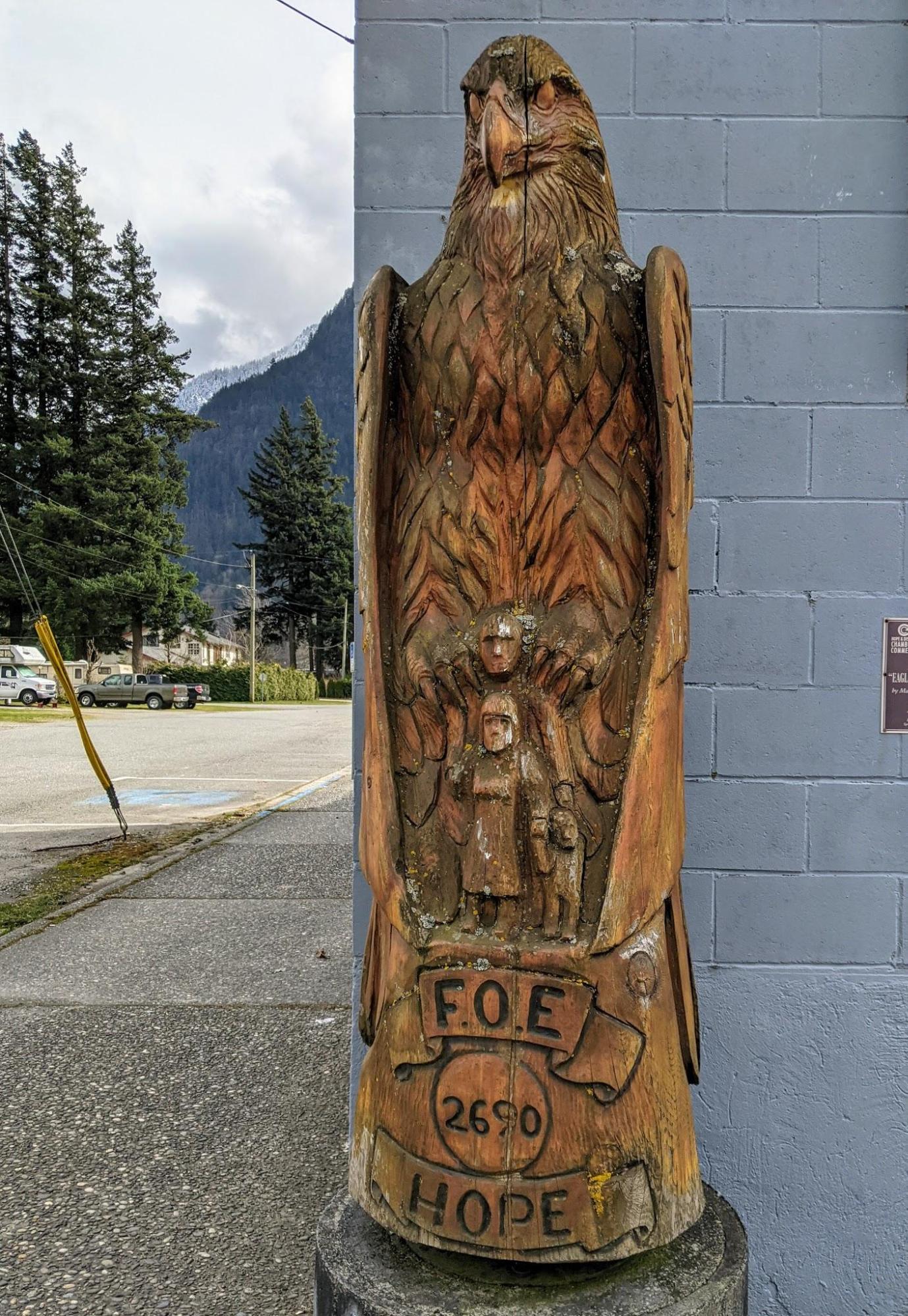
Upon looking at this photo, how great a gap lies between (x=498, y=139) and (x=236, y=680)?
3650 cm

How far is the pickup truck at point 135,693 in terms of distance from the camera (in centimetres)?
2947

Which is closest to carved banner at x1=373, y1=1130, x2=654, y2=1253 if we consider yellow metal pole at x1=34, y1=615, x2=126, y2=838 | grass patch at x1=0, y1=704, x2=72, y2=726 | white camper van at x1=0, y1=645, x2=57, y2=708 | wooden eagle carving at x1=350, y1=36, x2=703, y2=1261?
wooden eagle carving at x1=350, y1=36, x2=703, y2=1261

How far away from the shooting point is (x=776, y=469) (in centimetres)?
219

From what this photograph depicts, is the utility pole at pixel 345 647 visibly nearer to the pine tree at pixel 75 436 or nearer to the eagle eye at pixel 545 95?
the pine tree at pixel 75 436

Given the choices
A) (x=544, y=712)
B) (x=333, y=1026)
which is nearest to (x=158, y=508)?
(x=333, y=1026)

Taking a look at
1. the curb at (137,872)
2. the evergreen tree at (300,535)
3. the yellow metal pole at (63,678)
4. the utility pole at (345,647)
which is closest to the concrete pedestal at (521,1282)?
the curb at (137,872)

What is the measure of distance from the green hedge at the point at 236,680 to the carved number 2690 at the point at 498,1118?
3504cm

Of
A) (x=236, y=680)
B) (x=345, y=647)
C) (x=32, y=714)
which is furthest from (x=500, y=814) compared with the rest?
(x=345, y=647)

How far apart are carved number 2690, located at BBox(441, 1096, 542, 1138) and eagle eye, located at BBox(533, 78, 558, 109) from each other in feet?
4.60

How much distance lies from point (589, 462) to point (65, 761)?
42.9 ft

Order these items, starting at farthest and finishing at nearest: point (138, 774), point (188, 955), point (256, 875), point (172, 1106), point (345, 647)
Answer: point (345, 647)
point (138, 774)
point (256, 875)
point (188, 955)
point (172, 1106)

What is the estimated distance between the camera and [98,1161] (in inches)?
106

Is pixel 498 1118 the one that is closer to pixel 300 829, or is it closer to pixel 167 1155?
pixel 167 1155

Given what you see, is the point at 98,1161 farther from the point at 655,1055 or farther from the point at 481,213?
the point at 481,213
